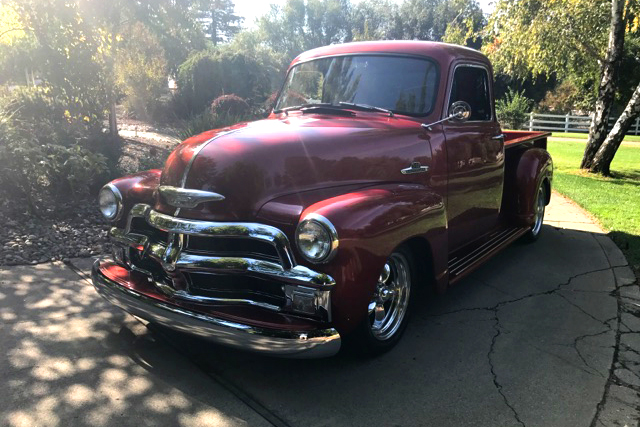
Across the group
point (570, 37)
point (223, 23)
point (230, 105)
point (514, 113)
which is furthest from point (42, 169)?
point (223, 23)

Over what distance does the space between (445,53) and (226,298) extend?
283 centimetres

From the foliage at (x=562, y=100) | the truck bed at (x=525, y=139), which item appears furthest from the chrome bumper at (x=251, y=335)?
the foliage at (x=562, y=100)

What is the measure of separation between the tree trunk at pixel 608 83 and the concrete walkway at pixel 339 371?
27.6 feet

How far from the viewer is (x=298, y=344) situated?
281 cm

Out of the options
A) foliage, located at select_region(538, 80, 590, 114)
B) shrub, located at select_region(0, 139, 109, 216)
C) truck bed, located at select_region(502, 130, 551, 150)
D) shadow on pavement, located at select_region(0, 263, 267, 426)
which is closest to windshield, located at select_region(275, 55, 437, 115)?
truck bed, located at select_region(502, 130, 551, 150)

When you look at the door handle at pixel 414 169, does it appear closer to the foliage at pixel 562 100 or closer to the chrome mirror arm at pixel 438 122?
the chrome mirror arm at pixel 438 122

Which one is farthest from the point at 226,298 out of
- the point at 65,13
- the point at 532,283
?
the point at 65,13

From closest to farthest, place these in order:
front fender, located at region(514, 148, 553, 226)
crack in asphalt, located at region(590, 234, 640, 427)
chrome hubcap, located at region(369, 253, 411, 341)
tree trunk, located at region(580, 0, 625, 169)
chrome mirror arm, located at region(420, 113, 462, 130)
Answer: crack in asphalt, located at region(590, 234, 640, 427) < chrome hubcap, located at region(369, 253, 411, 341) < chrome mirror arm, located at region(420, 113, 462, 130) < front fender, located at region(514, 148, 553, 226) < tree trunk, located at region(580, 0, 625, 169)

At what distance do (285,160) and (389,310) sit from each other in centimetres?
130

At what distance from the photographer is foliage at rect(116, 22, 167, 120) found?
672 inches

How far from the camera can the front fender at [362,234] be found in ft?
9.62

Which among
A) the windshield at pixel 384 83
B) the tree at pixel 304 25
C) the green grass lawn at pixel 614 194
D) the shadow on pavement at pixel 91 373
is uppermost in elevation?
the tree at pixel 304 25

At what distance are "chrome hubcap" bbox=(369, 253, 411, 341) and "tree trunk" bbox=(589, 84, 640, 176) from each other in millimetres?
9441

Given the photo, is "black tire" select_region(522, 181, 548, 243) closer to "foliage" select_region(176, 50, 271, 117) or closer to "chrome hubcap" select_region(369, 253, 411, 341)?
"chrome hubcap" select_region(369, 253, 411, 341)
